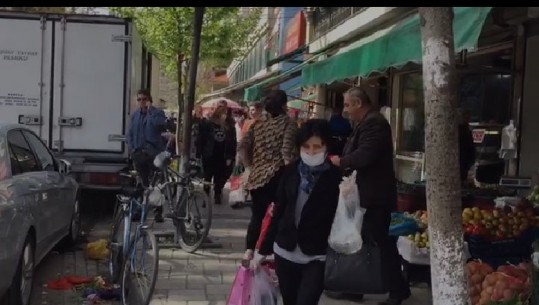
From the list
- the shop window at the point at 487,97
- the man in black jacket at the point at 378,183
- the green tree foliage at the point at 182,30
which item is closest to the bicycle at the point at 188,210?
the man in black jacket at the point at 378,183

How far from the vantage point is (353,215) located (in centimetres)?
496

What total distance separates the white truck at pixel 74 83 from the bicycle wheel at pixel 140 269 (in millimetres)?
4429

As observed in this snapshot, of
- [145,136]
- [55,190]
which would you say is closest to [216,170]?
[145,136]

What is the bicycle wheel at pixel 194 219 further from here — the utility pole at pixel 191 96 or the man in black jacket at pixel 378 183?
the man in black jacket at pixel 378 183

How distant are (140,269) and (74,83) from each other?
16.6 feet

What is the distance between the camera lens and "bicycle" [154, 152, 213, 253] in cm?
792

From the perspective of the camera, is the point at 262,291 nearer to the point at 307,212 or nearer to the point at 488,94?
the point at 307,212

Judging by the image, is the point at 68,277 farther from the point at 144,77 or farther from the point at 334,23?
the point at 334,23

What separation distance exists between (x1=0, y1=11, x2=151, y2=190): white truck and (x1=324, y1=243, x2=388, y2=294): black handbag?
224 inches

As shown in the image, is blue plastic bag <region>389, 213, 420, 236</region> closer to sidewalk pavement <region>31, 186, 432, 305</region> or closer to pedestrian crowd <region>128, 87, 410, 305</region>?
pedestrian crowd <region>128, 87, 410, 305</region>

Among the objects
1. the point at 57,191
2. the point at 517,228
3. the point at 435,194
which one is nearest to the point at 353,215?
the point at 435,194

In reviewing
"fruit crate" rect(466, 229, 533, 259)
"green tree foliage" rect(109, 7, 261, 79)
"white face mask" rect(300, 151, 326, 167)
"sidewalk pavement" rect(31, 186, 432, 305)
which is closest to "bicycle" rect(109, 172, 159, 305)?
"sidewalk pavement" rect(31, 186, 432, 305)

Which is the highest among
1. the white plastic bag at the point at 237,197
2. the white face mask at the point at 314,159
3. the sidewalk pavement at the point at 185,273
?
the white face mask at the point at 314,159

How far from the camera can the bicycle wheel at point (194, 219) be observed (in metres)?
7.97
